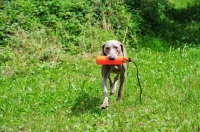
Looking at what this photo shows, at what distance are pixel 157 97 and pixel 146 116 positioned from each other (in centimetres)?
96

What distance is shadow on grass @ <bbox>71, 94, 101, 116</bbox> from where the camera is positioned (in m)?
6.82

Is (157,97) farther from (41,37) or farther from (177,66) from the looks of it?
(41,37)

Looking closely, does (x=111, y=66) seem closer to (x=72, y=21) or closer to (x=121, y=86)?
(x=121, y=86)

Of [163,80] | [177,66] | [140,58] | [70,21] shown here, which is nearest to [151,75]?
[163,80]

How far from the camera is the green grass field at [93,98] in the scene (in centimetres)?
620

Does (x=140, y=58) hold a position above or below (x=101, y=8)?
below

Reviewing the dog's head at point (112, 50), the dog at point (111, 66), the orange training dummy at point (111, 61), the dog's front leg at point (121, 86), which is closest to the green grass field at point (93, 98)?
the dog's front leg at point (121, 86)

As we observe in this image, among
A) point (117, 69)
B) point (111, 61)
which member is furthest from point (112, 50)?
point (117, 69)

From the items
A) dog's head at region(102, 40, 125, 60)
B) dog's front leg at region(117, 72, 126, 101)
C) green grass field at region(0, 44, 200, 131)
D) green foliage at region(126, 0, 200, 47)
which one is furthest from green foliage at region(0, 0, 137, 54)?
dog's head at region(102, 40, 125, 60)

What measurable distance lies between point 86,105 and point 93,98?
374 millimetres

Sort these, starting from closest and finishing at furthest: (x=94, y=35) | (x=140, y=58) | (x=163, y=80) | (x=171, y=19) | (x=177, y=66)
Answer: (x=163, y=80)
(x=177, y=66)
(x=140, y=58)
(x=94, y=35)
(x=171, y=19)

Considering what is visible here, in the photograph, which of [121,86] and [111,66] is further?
[121,86]

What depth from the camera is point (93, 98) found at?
743cm

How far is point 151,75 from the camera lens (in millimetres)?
8633
